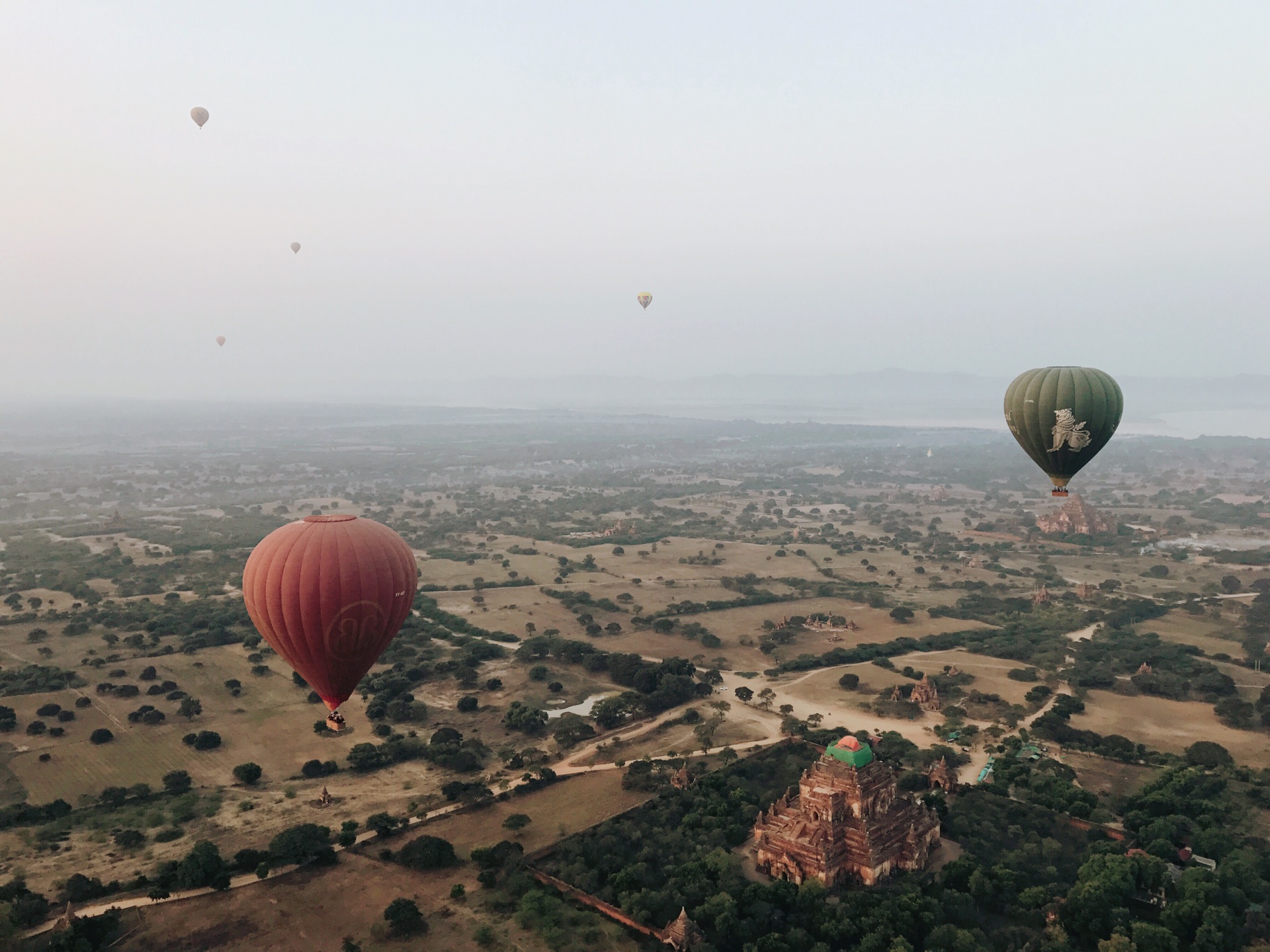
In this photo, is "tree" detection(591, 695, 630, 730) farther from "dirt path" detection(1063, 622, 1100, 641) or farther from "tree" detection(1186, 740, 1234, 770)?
"dirt path" detection(1063, 622, 1100, 641)

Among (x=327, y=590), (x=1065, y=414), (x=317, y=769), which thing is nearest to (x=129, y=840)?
(x=317, y=769)

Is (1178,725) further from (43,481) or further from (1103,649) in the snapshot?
(43,481)

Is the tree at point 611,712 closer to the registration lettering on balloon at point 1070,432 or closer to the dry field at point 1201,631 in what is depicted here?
the registration lettering on balloon at point 1070,432

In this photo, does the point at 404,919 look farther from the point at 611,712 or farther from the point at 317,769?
the point at 611,712

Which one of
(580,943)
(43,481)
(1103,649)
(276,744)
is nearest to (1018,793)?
(580,943)

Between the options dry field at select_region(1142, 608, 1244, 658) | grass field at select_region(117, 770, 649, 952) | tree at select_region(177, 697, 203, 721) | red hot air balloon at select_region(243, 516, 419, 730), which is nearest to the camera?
red hot air balloon at select_region(243, 516, 419, 730)

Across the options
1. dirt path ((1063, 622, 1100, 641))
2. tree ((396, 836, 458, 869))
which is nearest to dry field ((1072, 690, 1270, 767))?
dirt path ((1063, 622, 1100, 641))
